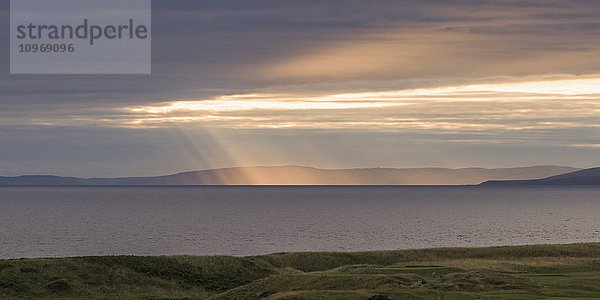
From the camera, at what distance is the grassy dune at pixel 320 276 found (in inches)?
1607

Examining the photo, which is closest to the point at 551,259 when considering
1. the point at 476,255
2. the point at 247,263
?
the point at 476,255

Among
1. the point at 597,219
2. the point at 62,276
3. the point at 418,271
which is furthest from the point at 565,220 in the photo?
the point at 62,276

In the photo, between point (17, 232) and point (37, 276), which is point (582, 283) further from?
point (17, 232)

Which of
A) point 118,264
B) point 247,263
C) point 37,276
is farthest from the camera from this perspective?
point 247,263

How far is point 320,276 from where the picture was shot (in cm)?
4850

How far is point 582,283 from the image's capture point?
45094 mm

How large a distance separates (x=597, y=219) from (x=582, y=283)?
541ft

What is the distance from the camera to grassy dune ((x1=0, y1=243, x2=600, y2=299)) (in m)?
40.8

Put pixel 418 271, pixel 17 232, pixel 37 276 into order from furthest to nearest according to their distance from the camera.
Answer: pixel 17 232 → pixel 37 276 → pixel 418 271

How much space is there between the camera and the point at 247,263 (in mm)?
70062

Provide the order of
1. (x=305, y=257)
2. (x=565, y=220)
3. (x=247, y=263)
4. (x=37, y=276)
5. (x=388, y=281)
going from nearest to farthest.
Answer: (x=388, y=281) → (x=37, y=276) → (x=247, y=263) → (x=305, y=257) → (x=565, y=220)

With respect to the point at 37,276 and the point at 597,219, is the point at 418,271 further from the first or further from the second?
the point at 597,219

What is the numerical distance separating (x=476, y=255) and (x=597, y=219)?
13285cm

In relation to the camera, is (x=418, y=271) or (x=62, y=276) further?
(x=62, y=276)
